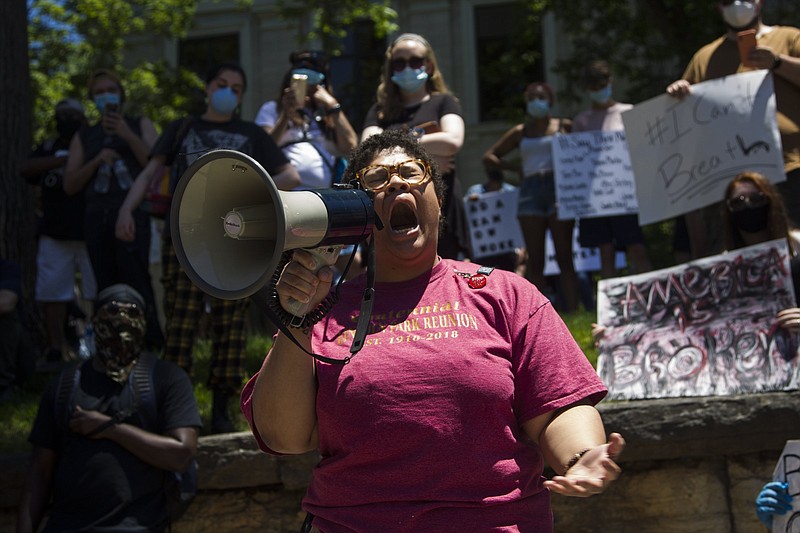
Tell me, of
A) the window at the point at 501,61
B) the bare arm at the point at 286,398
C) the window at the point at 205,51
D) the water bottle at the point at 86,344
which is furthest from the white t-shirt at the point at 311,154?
the window at the point at 205,51

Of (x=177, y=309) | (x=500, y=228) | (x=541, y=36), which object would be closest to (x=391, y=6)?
(x=541, y=36)

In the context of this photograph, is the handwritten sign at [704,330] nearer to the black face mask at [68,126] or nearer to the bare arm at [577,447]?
the bare arm at [577,447]

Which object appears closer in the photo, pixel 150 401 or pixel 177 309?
pixel 150 401

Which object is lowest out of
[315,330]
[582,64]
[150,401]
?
[150,401]

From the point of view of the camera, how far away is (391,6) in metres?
21.1

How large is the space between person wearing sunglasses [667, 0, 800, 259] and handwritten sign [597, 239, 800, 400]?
37.4 inches

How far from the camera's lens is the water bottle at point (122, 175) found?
6922 millimetres

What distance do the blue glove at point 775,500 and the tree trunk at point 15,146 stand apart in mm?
5434

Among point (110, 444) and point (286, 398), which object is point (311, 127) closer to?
point (110, 444)

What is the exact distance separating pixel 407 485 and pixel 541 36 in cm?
1892

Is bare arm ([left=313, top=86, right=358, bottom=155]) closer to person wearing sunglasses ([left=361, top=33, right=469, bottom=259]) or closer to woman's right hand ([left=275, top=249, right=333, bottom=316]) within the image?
person wearing sunglasses ([left=361, top=33, right=469, bottom=259])

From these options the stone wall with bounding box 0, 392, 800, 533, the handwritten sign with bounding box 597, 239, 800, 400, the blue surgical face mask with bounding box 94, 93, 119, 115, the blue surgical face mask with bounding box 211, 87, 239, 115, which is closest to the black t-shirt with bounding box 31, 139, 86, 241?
the blue surgical face mask with bounding box 94, 93, 119, 115

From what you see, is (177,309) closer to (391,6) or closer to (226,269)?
(226,269)

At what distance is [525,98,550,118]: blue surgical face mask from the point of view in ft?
26.6
